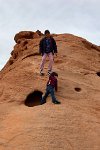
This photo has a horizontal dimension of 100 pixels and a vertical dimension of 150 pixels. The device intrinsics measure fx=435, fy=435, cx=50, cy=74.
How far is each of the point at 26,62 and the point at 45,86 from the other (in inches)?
108

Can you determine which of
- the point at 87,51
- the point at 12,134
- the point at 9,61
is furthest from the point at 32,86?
the point at 9,61

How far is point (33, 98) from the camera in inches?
701

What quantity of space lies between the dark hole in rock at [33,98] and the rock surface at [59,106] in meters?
0.08

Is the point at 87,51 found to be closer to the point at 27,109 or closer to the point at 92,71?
the point at 92,71

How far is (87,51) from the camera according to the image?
71.1 feet

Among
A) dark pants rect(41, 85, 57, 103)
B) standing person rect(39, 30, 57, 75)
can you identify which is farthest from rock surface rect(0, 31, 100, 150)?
standing person rect(39, 30, 57, 75)

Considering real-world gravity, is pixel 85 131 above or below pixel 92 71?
below

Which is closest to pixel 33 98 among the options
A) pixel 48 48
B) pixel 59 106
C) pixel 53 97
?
pixel 53 97

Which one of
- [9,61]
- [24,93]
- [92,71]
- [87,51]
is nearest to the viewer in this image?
[24,93]

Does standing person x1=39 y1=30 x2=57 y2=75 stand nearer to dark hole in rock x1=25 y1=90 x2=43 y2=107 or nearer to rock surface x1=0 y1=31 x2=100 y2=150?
rock surface x1=0 y1=31 x2=100 y2=150

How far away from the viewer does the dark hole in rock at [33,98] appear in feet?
57.4

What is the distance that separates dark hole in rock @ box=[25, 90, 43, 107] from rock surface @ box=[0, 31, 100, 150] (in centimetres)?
8

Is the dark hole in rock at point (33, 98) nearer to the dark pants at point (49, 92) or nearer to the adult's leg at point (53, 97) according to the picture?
the dark pants at point (49, 92)

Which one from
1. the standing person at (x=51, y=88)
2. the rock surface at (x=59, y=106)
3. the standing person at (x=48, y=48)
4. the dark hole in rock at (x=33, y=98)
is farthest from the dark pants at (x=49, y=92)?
the standing person at (x=48, y=48)
